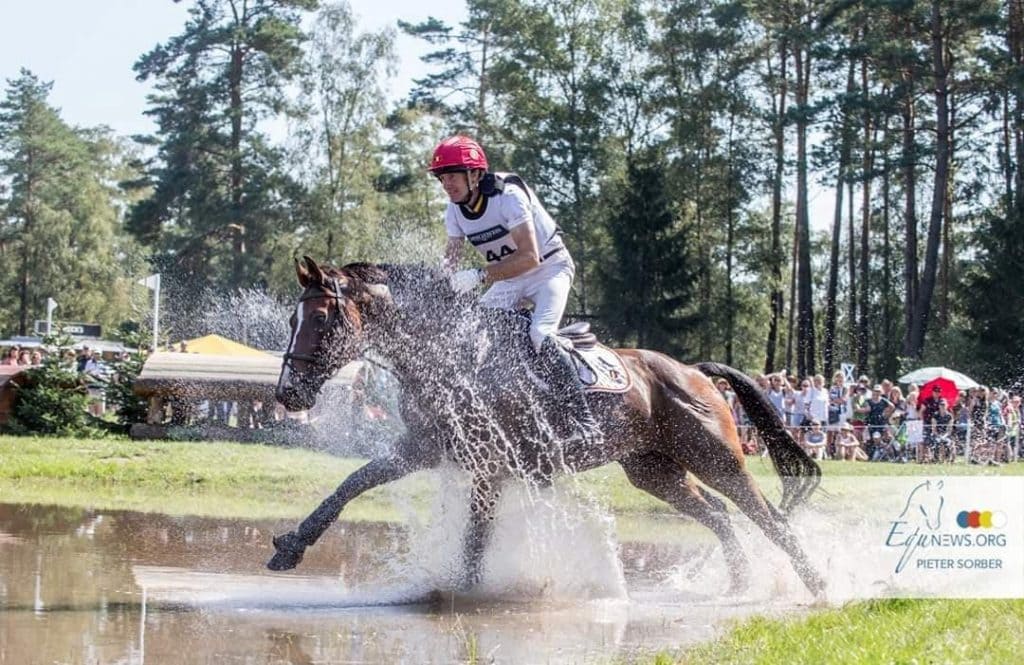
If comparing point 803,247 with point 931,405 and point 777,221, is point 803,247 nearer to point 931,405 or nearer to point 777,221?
point 777,221

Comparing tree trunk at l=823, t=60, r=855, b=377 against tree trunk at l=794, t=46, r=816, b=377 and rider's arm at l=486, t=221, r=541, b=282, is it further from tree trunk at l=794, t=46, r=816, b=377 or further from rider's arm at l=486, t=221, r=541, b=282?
rider's arm at l=486, t=221, r=541, b=282

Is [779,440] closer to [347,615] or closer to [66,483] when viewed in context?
[347,615]

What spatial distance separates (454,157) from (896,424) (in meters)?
16.5

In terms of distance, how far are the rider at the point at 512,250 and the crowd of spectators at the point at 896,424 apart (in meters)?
12.5

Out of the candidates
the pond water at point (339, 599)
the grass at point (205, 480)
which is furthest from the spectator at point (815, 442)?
the pond water at point (339, 599)

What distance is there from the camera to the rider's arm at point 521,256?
805 centimetres

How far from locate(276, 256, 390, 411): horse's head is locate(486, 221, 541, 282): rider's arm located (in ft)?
2.42

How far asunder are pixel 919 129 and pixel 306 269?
33.7 metres

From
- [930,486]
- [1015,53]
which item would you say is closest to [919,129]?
[1015,53]

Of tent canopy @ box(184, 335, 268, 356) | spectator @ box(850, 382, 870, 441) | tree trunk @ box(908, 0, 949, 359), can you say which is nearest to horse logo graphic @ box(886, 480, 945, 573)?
spectator @ box(850, 382, 870, 441)

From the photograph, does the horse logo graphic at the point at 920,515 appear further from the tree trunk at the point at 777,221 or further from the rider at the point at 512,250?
the tree trunk at the point at 777,221

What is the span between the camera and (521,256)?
809 cm

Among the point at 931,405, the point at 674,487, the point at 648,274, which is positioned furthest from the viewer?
the point at 648,274

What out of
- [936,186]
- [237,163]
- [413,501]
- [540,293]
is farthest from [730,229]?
[540,293]
